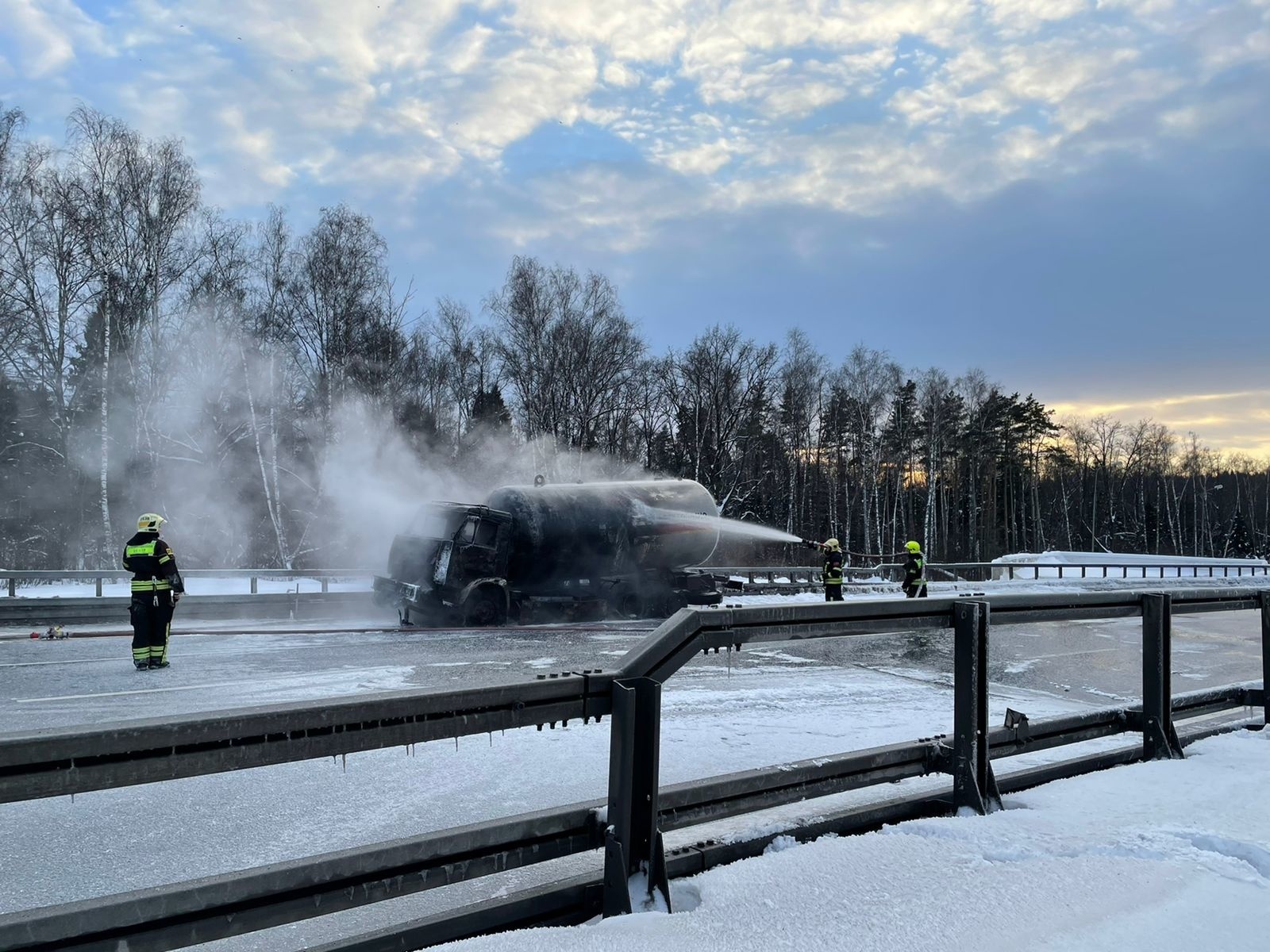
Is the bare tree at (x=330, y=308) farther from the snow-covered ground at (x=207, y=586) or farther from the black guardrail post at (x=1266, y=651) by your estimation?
the black guardrail post at (x=1266, y=651)

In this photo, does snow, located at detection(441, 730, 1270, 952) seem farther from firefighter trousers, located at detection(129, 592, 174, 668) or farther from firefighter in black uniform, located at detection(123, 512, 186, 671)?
firefighter trousers, located at detection(129, 592, 174, 668)

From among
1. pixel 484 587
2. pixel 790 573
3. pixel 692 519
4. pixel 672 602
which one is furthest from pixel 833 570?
pixel 790 573

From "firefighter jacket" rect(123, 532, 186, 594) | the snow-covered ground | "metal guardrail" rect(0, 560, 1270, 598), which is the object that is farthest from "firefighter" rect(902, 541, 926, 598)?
the snow-covered ground

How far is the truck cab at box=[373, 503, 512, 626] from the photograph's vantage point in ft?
47.1

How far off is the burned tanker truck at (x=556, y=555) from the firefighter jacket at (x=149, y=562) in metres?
5.15

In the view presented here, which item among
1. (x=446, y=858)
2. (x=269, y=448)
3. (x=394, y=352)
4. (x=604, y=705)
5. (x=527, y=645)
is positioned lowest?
(x=527, y=645)

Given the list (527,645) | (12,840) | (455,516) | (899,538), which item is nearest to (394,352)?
(455,516)

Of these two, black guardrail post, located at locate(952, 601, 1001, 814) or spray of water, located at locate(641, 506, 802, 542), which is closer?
black guardrail post, located at locate(952, 601, 1001, 814)

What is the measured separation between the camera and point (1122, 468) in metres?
76.5

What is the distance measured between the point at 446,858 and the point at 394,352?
1283 inches

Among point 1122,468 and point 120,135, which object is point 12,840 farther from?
point 1122,468

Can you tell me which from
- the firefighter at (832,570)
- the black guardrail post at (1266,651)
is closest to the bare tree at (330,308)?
the firefighter at (832,570)

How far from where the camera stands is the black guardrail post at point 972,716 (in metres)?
3.68

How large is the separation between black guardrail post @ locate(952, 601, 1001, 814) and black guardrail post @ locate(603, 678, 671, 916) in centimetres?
169
